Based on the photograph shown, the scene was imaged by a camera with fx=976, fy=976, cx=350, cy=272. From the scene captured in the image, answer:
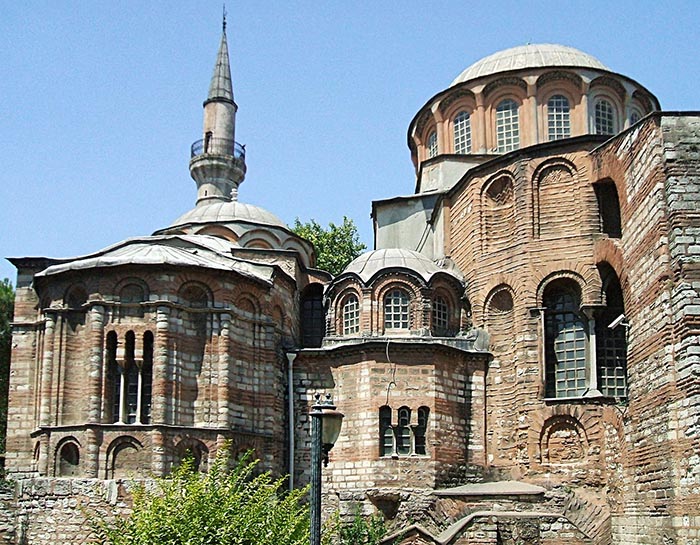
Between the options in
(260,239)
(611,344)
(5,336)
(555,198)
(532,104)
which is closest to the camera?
(611,344)

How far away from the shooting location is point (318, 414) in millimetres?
11000

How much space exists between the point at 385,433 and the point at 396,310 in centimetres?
321


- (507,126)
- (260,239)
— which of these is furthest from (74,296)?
(507,126)

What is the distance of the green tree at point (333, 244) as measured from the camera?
40469 mm

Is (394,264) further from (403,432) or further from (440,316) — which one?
(403,432)

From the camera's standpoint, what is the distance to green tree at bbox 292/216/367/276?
133 ft

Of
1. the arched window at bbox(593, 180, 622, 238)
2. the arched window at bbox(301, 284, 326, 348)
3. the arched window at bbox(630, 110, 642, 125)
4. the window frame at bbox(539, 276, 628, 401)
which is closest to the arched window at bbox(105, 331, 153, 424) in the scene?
the arched window at bbox(301, 284, 326, 348)

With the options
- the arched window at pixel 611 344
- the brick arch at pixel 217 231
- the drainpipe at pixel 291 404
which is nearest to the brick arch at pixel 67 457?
the drainpipe at pixel 291 404

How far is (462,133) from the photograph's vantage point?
28.8 metres

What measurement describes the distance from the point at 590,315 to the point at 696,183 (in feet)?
16.8

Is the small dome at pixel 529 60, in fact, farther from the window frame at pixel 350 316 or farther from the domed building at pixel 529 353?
the window frame at pixel 350 316

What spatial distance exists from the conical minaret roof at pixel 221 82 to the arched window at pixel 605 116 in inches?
602

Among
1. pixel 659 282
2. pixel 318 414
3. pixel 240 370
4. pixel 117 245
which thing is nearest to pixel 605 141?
pixel 659 282

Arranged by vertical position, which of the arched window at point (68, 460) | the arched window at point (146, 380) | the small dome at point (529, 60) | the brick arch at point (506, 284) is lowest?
the arched window at point (68, 460)
